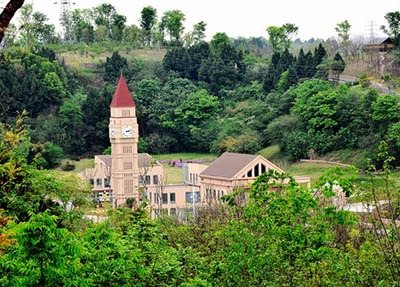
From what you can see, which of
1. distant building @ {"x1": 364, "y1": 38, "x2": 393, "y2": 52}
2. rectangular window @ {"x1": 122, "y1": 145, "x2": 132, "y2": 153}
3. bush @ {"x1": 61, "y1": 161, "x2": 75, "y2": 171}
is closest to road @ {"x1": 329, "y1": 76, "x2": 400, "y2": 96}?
distant building @ {"x1": 364, "y1": 38, "x2": 393, "y2": 52}

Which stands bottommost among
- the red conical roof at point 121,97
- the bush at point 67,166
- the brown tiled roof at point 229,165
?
the bush at point 67,166

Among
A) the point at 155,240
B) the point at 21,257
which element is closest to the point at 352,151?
the point at 155,240

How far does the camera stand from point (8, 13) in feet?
28.2

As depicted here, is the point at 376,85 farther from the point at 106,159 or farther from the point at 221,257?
the point at 221,257

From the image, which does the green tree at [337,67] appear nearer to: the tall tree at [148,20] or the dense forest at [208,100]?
the dense forest at [208,100]

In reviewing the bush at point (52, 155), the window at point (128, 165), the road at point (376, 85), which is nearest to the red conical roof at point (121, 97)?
the window at point (128, 165)

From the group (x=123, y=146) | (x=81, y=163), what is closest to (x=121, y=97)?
(x=123, y=146)

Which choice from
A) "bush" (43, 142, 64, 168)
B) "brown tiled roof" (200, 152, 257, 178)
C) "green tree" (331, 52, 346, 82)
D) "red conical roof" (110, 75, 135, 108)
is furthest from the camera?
"green tree" (331, 52, 346, 82)

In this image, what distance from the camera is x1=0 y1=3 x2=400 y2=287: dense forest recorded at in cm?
1140

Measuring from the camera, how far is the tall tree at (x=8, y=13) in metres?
8.52

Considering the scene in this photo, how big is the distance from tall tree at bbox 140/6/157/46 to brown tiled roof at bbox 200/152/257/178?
48.9 metres

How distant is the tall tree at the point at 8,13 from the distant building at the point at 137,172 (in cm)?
3058

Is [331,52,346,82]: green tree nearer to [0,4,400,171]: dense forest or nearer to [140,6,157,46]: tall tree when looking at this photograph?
[0,4,400,171]: dense forest

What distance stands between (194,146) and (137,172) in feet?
64.4
